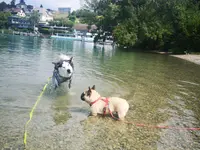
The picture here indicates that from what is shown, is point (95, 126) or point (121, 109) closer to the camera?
point (95, 126)

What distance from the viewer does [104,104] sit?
7133mm

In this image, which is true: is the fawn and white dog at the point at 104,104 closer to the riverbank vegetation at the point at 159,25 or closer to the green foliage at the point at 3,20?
the riverbank vegetation at the point at 159,25

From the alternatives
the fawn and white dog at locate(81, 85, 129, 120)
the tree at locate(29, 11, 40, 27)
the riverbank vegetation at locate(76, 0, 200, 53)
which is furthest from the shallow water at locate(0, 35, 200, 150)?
the tree at locate(29, 11, 40, 27)

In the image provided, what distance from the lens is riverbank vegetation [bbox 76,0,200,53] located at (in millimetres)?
40969

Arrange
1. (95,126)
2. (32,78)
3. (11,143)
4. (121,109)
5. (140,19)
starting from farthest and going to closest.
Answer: (140,19)
(32,78)
(121,109)
(95,126)
(11,143)

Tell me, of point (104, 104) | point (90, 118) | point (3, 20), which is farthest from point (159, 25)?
point (3, 20)

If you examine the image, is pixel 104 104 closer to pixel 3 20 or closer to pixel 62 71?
pixel 62 71

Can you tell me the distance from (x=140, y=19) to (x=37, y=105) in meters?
42.8

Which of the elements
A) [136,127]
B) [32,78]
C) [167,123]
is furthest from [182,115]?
[32,78]

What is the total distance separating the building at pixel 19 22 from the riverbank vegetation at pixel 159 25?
9578cm

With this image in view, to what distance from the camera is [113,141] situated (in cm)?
557

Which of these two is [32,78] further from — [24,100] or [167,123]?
[167,123]

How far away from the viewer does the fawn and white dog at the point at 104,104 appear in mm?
6891

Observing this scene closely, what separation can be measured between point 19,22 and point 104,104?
14284cm
